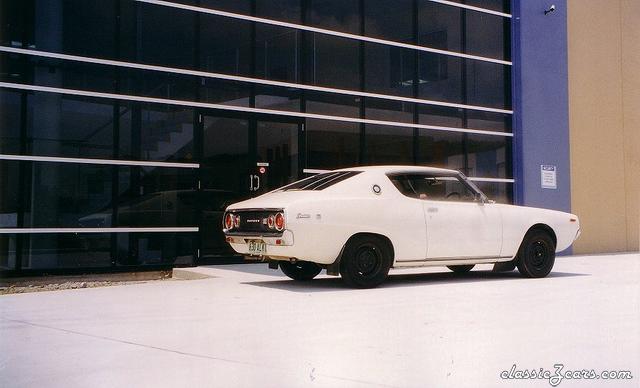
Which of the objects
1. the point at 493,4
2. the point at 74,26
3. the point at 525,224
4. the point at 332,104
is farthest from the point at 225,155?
the point at 493,4

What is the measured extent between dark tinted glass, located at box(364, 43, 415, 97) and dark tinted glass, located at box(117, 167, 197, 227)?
399cm

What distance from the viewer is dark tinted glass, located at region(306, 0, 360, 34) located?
11.7 metres

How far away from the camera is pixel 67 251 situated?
29.7ft

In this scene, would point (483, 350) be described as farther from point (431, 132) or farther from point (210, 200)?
point (431, 132)

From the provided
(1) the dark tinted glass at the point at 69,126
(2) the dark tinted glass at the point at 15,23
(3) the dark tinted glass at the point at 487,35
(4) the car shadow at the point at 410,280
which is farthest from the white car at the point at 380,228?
(3) the dark tinted glass at the point at 487,35

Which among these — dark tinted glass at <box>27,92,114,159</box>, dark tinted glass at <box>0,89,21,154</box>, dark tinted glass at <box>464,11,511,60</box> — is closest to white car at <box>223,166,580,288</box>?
dark tinted glass at <box>27,92,114,159</box>

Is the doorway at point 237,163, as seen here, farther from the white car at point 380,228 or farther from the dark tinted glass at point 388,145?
the white car at point 380,228

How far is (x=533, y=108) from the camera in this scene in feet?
46.2

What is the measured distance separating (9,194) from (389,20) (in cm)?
736

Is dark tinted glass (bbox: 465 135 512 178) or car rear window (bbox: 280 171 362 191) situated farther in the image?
dark tinted glass (bbox: 465 135 512 178)

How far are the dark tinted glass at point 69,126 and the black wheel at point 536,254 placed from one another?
582cm

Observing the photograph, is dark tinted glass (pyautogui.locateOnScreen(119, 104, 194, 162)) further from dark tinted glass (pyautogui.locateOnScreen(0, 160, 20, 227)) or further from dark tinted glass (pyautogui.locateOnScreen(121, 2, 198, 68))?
dark tinted glass (pyautogui.locateOnScreen(0, 160, 20, 227))

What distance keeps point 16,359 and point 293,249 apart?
322 cm

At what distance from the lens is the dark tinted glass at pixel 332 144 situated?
11469 mm
